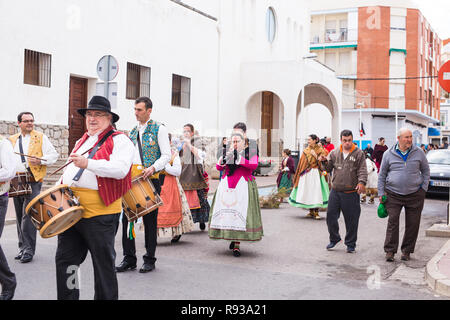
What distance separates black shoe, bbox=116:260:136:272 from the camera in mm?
6469

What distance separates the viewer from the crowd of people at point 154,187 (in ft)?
13.7

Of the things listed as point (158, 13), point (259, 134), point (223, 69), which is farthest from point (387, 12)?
point (158, 13)

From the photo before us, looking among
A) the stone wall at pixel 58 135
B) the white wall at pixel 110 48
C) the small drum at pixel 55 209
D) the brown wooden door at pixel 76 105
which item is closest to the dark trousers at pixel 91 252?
the small drum at pixel 55 209

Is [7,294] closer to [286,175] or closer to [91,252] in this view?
[91,252]

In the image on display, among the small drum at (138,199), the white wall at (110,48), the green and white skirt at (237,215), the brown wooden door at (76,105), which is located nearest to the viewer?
the small drum at (138,199)

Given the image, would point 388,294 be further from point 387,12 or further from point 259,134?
point 387,12

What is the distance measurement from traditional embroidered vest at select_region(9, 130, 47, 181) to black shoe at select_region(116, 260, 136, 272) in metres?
1.86

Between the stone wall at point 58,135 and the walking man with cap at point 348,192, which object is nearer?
the walking man with cap at point 348,192

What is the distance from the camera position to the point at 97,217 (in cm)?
418

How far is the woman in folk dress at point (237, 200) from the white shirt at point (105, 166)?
348cm

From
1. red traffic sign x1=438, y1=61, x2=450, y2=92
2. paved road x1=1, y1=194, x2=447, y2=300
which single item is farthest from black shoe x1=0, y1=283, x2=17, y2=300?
red traffic sign x1=438, y1=61, x2=450, y2=92

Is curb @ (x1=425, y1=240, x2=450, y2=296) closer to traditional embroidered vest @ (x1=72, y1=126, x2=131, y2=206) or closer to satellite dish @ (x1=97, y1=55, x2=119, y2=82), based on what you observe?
traditional embroidered vest @ (x1=72, y1=126, x2=131, y2=206)

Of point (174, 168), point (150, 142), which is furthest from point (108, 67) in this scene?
point (150, 142)

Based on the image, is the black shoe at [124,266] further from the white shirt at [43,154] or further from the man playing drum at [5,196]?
the white shirt at [43,154]
